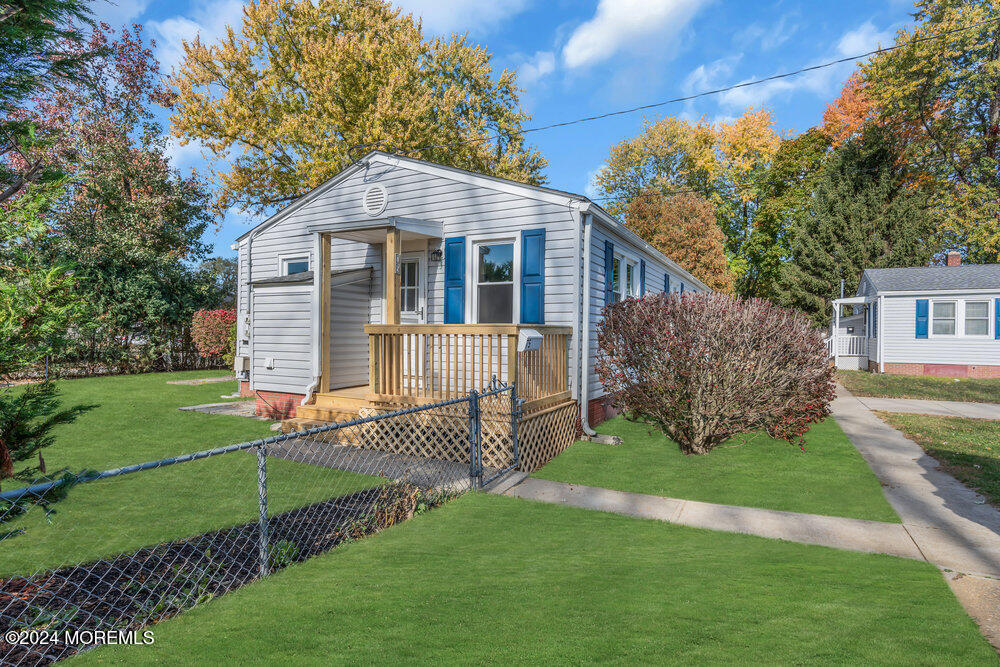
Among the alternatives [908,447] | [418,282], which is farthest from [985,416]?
[418,282]

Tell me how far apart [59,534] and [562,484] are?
4780 mm

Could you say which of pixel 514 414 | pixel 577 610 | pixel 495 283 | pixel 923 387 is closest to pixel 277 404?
pixel 495 283

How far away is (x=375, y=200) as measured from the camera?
9633 mm

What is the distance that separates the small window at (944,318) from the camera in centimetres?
1861

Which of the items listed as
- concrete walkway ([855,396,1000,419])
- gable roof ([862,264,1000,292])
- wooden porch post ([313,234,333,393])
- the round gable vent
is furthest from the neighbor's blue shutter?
wooden porch post ([313,234,333,393])

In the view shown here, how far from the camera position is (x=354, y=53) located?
19.3m

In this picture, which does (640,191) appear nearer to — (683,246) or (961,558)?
(683,246)

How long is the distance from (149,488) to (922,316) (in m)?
24.0

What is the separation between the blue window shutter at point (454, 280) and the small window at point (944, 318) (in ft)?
64.6

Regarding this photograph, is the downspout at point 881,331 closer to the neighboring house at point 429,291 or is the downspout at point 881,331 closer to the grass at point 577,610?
the neighboring house at point 429,291

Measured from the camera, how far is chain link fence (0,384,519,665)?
9.42 ft

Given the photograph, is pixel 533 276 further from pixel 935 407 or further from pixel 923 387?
pixel 923 387

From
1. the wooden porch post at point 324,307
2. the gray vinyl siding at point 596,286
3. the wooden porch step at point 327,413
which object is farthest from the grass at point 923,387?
the wooden porch post at point 324,307

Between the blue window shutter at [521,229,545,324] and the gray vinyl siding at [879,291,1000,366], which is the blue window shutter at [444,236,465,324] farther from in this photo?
the gray vinyl siding at [879,291,1000,366]
